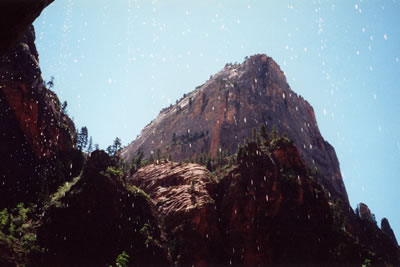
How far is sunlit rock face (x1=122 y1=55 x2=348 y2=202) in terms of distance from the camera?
122 metres

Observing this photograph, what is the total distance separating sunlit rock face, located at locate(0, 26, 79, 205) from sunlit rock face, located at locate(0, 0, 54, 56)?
159 ft

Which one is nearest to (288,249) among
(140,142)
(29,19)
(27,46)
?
(29,19)

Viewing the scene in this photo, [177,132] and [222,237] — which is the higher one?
[177,132]

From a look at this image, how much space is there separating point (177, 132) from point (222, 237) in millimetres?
84188

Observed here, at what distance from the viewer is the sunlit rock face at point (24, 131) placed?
171ft

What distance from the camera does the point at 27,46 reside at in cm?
6419

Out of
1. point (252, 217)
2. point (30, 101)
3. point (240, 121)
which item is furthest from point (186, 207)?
point (240, 121)

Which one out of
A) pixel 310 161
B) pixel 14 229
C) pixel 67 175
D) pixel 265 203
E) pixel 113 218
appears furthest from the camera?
pixel 310 161

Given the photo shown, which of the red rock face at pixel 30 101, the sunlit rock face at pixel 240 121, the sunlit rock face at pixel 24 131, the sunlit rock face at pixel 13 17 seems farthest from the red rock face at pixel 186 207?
the sunlit rock face at pixel 240 121

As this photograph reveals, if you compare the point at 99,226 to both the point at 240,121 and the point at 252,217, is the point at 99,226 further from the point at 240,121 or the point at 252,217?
the point at 240,121

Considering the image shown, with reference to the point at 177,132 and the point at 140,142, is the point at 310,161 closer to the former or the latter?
the point at 177,132

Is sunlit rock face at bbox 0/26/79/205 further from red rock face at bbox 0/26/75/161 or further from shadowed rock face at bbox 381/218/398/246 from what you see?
shadowed rock face at bbox 381/218/398/246

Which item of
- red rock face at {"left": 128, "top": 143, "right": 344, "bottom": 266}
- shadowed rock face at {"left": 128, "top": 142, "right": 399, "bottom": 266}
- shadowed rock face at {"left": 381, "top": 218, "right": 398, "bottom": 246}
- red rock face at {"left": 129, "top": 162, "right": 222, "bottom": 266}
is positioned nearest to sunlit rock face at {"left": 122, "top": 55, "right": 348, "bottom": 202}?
shadowed rock face at {"left": 381, "top": 218, "right": 398, "bottom": 246}

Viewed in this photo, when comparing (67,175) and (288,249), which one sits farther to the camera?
(67,175)
